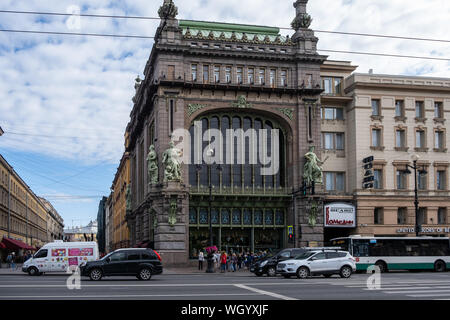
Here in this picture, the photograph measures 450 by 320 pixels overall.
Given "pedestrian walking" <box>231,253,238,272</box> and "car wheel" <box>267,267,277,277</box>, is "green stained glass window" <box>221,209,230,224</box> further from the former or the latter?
"car wheel" <box>267,267,277,277</box>

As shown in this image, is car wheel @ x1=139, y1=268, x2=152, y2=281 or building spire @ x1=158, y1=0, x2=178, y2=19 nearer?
car wheel @ x1=139, y1=268, x2=152, y2=281

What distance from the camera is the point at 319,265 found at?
A: 109 feet

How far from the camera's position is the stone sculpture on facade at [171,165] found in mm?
46625

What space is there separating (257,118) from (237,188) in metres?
6.70

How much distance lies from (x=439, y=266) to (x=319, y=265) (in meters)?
13.9

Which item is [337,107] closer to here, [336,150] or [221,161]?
[336,150]

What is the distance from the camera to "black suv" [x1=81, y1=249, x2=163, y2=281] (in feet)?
98.4

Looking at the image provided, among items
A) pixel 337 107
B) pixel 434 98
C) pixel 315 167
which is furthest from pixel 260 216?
pixel 434 98

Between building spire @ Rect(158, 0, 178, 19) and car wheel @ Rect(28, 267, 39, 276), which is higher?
building spire @ Rect(158, 0, 178, 19)

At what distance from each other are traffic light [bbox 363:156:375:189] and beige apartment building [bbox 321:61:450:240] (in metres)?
0.72

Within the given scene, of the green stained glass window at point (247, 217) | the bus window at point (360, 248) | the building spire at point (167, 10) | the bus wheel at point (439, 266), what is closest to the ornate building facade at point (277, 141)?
the green stained glass window at point (247, 217)

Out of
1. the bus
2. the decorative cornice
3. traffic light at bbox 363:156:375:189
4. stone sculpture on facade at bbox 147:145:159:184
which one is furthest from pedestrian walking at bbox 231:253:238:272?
traffic light at bbox 363:156:375:189

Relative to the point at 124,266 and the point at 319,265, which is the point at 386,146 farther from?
the point at 124,266

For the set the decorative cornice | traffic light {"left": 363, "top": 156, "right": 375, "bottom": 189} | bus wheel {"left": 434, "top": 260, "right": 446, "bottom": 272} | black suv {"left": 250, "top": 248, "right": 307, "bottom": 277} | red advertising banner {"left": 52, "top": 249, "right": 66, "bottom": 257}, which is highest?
the decorative cornice
